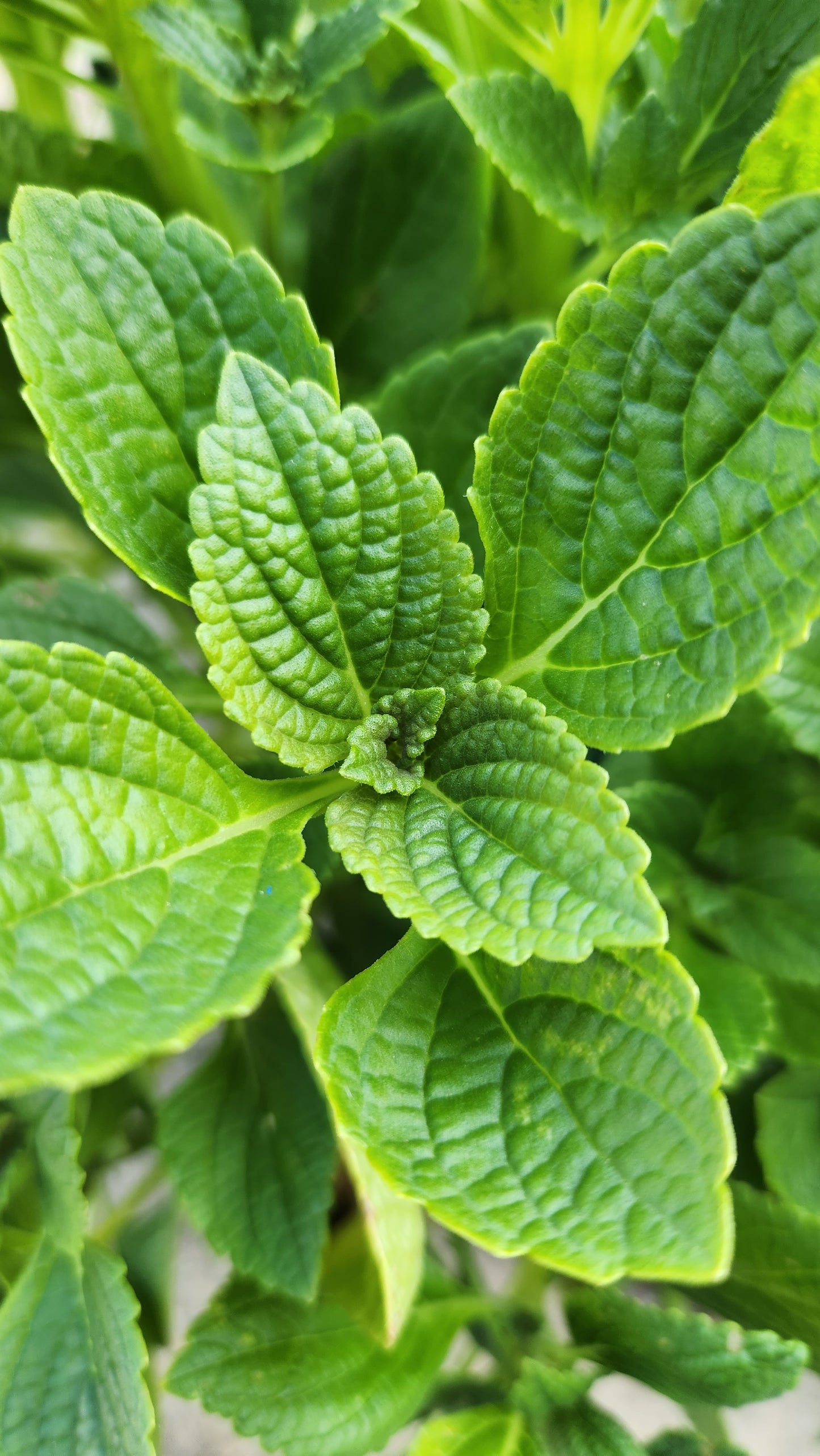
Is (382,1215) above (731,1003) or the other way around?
the other way around

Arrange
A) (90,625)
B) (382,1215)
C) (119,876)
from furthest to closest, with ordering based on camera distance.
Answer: (90,625) < (382,1215) < (119,876)

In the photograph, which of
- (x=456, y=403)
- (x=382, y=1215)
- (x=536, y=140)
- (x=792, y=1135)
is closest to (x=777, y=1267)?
(x=792, y=1135)

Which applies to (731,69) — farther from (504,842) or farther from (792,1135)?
(792,1135)

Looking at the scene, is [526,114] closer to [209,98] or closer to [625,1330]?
[209,98]

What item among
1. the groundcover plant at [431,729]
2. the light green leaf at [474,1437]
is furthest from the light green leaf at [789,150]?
the light green leaf at [474,1437]

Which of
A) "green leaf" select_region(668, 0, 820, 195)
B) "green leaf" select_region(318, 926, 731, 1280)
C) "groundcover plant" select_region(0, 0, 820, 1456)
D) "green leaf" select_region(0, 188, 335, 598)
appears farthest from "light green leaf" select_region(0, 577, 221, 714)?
"green leaf" select_region(668, 0, 820, 195)

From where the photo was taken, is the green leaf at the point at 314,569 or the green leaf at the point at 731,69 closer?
the green leaf at the point at 314,569

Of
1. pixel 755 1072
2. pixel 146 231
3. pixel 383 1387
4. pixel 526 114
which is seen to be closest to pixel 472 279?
pixel 526 114

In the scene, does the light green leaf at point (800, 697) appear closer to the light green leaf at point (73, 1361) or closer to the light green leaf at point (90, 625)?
the light green leaf at point (90, 625)
